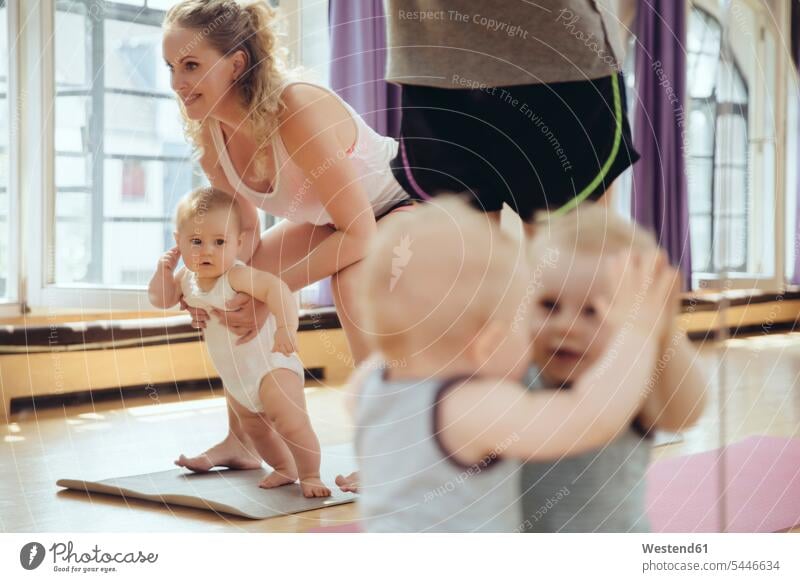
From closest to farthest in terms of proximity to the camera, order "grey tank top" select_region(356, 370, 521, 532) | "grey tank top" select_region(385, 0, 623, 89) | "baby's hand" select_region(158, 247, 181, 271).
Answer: "grey tank top" select_region(356, 370, 521, 532)
"grey tank top" select_region(385, 0, 623, 89)
"baby's hand" select_region(158, 247, 181, 271)

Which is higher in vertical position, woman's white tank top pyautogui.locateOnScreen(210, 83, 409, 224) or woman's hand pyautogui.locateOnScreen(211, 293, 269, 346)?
woman's white tank top pyautogui.locateOnScreen(210, 83, 409, 224)

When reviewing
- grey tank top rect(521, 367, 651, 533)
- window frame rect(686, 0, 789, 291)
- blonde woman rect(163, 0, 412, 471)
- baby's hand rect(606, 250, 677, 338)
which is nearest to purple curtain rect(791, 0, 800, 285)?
window frame rect(686, 0, 789, 291)

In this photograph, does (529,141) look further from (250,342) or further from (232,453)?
(232,453)

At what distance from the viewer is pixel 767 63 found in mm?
1085

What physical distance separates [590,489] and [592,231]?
0.24 metres

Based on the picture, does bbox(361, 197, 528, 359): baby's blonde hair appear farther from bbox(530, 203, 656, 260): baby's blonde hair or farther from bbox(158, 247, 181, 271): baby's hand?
bbox(158, 247, 181, 271): baby's hand

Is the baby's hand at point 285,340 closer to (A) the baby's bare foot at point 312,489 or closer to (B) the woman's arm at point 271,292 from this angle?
(B) the woman's arm at point 271,292

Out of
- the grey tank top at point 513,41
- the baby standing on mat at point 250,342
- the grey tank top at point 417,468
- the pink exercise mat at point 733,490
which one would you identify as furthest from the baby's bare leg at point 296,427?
the grey tank top at point 513,41

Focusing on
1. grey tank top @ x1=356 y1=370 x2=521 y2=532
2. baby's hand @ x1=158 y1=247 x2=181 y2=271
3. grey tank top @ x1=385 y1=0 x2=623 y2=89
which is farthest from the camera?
baby's hand @ x1=158 y1=247 x2=181 y2=271

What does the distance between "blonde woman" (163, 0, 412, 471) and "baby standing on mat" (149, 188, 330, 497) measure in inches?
0.6

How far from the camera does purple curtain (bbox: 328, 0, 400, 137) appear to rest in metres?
1.07

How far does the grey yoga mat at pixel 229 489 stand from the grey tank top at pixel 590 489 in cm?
25

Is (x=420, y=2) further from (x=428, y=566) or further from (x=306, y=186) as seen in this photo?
(x=428, y=566)

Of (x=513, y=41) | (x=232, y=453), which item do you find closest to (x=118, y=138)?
(x=232, y=453)
